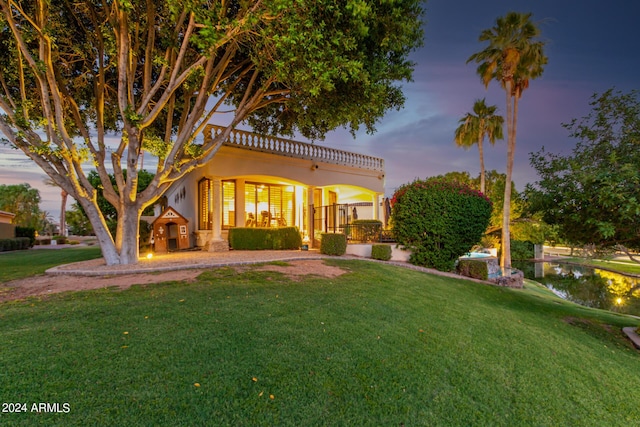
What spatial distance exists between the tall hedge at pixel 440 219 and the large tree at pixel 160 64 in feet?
10.5

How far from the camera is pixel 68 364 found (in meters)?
2.65

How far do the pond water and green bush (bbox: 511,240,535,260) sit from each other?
40.6 inches

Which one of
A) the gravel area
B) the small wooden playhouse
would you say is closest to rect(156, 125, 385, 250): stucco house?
the small wooden playhouse

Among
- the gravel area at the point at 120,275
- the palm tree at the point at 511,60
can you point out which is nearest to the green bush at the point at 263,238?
the gravel area at the point at 120,275

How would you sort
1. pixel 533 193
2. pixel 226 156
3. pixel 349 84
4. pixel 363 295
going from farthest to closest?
pixel 226 156
pixel 349 84
pixel 533 193
pixel 363 295

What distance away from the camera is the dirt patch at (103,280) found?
5.43 metres

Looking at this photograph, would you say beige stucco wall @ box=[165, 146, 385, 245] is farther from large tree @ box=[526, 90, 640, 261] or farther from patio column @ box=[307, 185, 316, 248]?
large tree @ box=[526, 90, 640, 261]

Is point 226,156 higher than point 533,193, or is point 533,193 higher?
point 226,156

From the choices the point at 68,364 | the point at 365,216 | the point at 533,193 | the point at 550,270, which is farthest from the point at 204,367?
the point at 550,270

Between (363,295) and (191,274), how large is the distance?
13.1 feet

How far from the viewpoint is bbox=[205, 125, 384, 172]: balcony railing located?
11945mm

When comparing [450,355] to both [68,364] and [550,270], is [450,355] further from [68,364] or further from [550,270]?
[550,270]

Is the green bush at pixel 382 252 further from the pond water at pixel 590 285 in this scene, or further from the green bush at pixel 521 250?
the green bush at pixel 521 250

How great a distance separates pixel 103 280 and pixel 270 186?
29.4 ft
